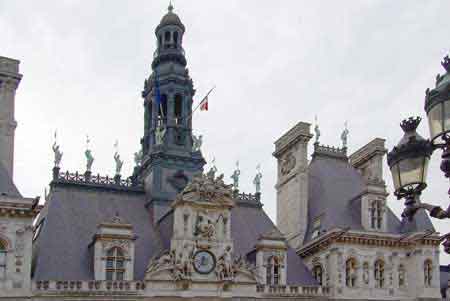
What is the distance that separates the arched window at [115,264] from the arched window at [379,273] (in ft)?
61.9

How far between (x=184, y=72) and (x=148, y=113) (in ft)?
13.3

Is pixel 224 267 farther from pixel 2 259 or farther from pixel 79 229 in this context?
pixel 2 259

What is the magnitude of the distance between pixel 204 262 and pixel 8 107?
15.5 metres

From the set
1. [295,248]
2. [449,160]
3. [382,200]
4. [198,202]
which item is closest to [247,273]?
[198,202]

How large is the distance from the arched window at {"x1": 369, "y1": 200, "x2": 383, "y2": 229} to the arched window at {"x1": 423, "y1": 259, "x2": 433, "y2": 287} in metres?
4.19

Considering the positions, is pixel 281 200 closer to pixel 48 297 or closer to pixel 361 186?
pixel 361 186

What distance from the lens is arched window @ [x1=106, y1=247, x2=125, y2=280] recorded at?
4656 centimetres

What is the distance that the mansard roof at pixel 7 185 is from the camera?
44.6 m

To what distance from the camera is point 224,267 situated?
49.1 m

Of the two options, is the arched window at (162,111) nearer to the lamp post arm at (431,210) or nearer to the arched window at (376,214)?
the arched window at (376,214)

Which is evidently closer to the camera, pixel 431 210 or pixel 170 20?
pixel 431 210

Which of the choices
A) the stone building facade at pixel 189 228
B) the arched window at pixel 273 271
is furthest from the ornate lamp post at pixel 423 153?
the arched window at pixel 273 271

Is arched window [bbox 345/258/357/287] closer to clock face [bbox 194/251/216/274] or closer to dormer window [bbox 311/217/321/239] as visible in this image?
dormer window [bbox 311/217/321/239]

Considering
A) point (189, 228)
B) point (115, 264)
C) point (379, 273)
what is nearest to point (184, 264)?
point (189, 228)
